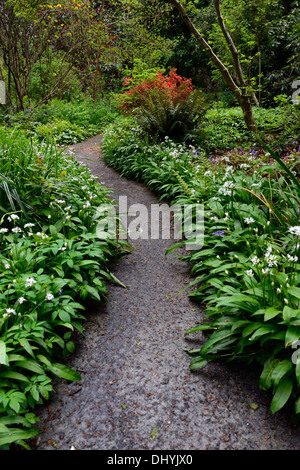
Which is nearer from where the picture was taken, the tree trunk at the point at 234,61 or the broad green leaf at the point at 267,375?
the broad green leaf at the point at 267,375

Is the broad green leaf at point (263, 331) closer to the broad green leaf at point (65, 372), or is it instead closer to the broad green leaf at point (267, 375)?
the broad green leaf at point (267, 375)

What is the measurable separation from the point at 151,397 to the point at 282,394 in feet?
2.23

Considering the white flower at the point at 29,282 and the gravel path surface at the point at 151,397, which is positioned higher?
the white flower at the point at 29,282

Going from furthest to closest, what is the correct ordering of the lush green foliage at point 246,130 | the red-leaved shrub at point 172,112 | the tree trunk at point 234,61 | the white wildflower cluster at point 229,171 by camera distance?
the red-leaved shrub at point 172,112, the tree trunk at point 234,61, the lush green foliage at point 246,130, the white wildflower cluster at point 229,171

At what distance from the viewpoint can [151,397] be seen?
5.57 feet

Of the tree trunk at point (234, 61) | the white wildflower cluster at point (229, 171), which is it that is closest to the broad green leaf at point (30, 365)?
the white wildflower cluster at point (229, 171)

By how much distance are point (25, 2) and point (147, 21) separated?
8120 mm

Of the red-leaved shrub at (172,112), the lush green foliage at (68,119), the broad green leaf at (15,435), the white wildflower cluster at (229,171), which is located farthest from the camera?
the lush green foliage at (68,119)

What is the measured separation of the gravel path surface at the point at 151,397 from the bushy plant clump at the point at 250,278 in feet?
0.40

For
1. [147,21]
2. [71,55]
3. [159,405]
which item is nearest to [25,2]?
[71,55]

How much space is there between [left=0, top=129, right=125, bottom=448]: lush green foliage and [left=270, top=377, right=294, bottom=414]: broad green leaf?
1035 millimetres

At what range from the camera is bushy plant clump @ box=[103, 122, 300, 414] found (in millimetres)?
1568

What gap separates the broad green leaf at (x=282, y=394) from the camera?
1.42 metres
